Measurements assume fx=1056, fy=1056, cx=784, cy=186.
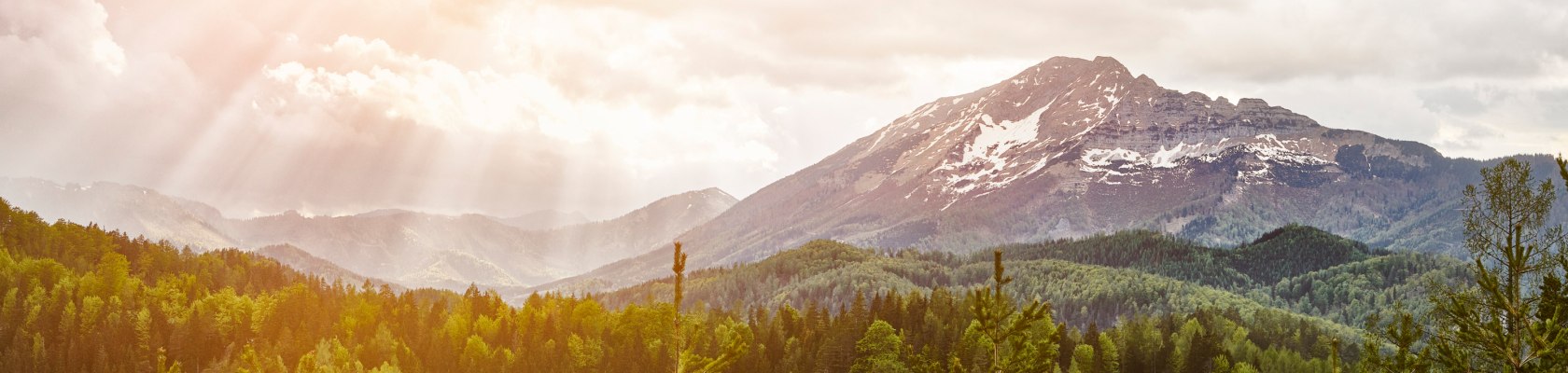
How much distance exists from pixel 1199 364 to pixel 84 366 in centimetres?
18364

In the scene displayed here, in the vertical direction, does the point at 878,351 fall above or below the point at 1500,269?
below

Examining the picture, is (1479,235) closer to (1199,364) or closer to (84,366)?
(1199,364)

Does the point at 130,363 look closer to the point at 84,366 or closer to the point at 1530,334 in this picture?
the point at 84,366

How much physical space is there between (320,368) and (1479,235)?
170238 millimetres

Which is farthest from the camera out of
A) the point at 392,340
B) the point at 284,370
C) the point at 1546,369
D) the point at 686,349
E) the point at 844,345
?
the point at 392,340

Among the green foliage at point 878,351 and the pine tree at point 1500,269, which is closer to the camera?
the pine tree at point 1500,269

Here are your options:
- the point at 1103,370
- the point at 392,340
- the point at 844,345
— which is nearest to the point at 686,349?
the point at 844,345

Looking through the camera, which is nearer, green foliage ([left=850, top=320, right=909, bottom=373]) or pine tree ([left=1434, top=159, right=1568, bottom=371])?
pine tree ([left=1434, top=159, right=1568, bottom=371])

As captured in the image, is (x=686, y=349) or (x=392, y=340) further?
(x=392, y=340)

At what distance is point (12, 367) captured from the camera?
561 ft

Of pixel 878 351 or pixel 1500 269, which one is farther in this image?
pixel 878 351

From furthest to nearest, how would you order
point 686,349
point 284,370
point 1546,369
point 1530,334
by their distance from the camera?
point 284,370, point 686,349, point 1546,369, point 1530,334

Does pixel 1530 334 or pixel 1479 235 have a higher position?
pixel 1479 235

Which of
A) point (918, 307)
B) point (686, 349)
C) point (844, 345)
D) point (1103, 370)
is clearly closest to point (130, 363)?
point (844, 345)
